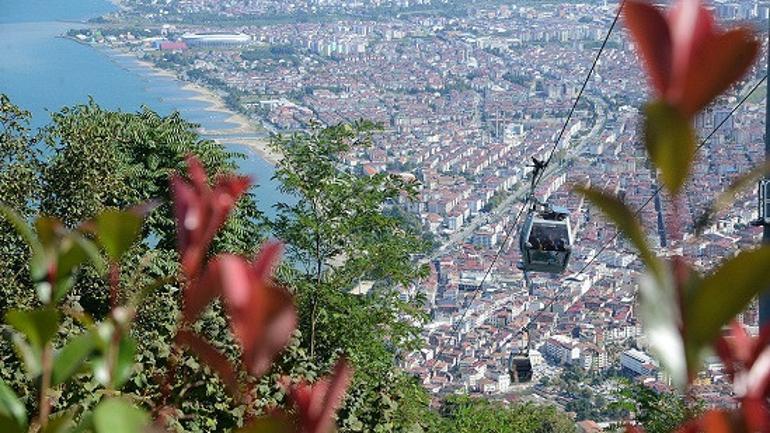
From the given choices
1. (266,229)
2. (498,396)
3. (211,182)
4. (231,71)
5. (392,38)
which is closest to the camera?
(211,182)

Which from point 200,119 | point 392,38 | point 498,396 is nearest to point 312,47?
point 392,38

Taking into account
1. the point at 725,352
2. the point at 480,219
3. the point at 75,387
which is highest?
the point at 725,352

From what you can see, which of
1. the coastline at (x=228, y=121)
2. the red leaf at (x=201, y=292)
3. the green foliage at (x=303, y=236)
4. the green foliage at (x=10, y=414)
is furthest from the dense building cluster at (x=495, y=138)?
the green foliage at (x=303, y=236)

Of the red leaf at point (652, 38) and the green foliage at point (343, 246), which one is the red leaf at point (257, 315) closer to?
the red leaf at point (652, 38)

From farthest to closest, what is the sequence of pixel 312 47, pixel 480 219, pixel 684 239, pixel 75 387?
pixel 312 47 → pixel 480 219 → pixel 75 387 → pixel 684 239

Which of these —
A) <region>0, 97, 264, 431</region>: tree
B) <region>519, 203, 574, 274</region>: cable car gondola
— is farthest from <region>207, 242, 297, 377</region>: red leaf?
<region>519, 203, 574, 274</region>: cable car gondola

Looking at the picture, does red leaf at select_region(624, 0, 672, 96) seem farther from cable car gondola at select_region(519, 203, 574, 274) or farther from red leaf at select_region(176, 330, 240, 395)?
cable car gondola at select_region(519, 203, 574, 274)

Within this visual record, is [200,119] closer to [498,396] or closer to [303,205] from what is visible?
[498,396]

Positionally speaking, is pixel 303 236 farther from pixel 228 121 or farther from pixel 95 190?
pixel 228 121
